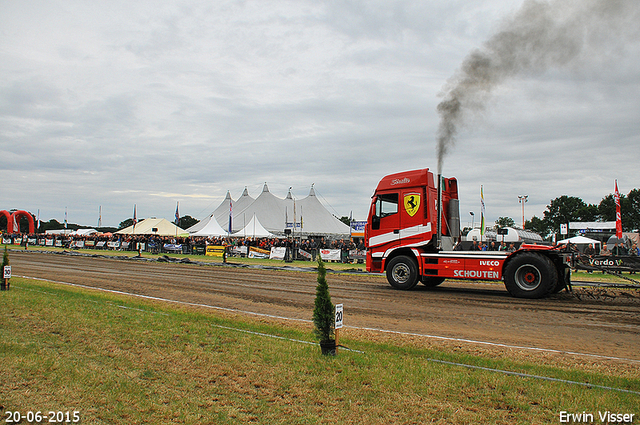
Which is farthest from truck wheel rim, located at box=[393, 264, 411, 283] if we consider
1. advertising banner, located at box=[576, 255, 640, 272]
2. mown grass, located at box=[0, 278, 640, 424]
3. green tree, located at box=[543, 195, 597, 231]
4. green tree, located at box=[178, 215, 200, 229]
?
green tree, located at box=[178, 215, 200, 229]

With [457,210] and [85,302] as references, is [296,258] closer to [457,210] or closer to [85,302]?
[457,210]

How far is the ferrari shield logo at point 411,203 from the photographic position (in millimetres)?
14047

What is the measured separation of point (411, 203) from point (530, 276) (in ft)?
13.6

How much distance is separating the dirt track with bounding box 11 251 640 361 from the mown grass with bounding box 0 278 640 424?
172cm

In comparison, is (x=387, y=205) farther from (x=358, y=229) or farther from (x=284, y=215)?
(x=284, y=215)

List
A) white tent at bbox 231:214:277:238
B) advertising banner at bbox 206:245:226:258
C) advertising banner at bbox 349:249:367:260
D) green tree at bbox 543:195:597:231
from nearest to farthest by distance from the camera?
1. advertising banner at bbox 349:249:367:260
2. advertising banner at bbox 206:245:226:258
3. white tent at bbox 231:214:277:238
4. green tree at bbox 543:195:597:231

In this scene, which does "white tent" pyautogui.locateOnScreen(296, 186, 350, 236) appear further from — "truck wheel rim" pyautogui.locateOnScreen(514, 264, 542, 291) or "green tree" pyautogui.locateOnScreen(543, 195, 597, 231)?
"green tree" pyautogui.locateOnScreen(543, 195, 597, 231)

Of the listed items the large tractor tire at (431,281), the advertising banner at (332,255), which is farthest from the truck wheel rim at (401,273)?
the advertising banner at (332,255)

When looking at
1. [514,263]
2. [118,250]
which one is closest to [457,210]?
[514,263]

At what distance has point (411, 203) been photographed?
1416cm

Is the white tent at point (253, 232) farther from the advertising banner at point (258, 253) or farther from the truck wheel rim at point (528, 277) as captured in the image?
the truck wheel rim at point (528, 277)

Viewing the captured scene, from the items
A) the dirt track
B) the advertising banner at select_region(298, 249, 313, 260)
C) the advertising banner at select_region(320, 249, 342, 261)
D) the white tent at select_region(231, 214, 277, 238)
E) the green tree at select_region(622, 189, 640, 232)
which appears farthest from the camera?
the green tree at select_region(622, 189, 640, 232)

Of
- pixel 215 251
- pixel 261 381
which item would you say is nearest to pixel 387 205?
pixel 261 381

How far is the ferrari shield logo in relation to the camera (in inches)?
553
